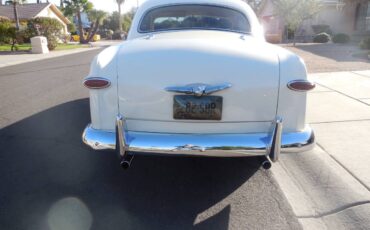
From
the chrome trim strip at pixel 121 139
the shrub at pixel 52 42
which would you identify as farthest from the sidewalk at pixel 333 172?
the shrub at pixel 52 42

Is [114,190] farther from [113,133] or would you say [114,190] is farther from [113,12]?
[113,12]

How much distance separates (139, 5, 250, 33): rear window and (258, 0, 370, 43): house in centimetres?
2309

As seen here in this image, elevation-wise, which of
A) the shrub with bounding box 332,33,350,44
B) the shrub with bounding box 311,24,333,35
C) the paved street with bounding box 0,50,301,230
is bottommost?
the paved street with bounding box 0,50,301,230

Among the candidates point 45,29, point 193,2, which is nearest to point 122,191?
point 193,2

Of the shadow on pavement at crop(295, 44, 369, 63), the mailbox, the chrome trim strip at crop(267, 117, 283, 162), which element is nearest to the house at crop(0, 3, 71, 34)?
the mailbox

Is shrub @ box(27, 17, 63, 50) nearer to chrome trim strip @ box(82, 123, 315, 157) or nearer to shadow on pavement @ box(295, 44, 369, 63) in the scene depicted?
shadow on pavement @ box(295, 44, 369, 63)

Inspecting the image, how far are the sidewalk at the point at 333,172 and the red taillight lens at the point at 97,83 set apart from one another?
2025mm

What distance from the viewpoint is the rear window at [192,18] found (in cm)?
434

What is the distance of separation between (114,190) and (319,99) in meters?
4.67

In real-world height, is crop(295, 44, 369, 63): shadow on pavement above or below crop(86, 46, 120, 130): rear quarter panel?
below

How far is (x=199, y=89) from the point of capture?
277 cm

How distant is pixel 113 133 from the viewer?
3035 millimetres

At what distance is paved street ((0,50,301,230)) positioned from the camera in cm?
282

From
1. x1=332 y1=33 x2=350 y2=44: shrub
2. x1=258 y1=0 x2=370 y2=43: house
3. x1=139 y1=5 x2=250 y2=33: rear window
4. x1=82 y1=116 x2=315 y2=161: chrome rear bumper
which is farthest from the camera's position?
x1=258 y1=0 x2=370 y2=43: house
